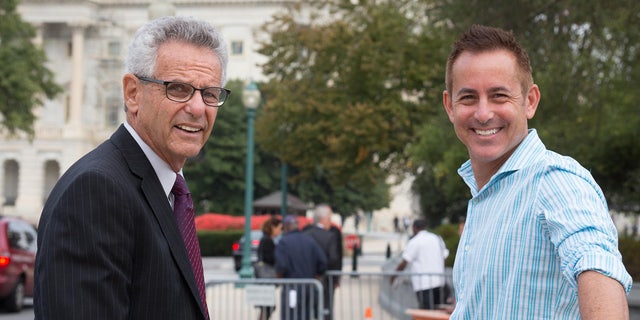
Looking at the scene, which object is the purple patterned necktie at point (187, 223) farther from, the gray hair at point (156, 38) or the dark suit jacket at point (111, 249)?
the gray hair at point (156, 38)

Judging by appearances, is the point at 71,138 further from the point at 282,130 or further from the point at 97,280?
the point at 97,280

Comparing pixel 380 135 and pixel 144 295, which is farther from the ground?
pixel 380 135

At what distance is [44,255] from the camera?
9.89ft

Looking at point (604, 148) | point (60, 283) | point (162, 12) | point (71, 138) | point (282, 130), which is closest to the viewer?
point (60, 283)

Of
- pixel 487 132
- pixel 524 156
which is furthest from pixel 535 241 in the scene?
pixel 487 132

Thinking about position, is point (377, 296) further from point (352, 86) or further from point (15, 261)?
point (352, 86)

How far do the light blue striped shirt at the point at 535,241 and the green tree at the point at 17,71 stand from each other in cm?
3489

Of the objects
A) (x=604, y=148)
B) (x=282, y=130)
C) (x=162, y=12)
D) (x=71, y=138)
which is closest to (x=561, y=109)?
(x=604, y=148)

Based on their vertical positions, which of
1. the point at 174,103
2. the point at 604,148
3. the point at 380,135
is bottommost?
the point at 174,103

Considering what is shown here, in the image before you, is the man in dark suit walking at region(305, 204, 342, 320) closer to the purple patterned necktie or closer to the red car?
the red car

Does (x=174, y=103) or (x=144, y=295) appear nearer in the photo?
(x=144, y=295)

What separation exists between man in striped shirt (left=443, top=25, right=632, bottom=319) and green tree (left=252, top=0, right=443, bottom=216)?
963 inches

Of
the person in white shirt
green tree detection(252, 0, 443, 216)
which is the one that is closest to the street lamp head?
green tree detection(252, 0, 443, 216)

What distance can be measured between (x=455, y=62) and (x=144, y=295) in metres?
1.12
